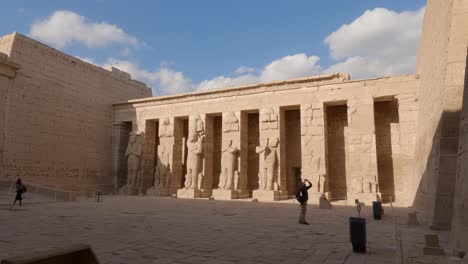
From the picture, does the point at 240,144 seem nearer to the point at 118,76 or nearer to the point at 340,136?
the point at 340,136

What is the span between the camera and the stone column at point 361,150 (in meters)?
14.2

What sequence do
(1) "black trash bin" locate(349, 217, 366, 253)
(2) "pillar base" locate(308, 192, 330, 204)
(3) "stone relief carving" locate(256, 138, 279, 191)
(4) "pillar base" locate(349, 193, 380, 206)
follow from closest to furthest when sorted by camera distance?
1. (1) "black trash bin" locate(349, 217, 366, 253)
2. (4) "pillar base" locate(349, 193, 380, 206)
3. (2) "pillar base" locate(308, 192, 330, 204)
4. (3) "stone relief carving" locate(256, 138, 279, 191)

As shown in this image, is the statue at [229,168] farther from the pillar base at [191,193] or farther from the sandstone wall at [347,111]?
the pillar base at [191,193]

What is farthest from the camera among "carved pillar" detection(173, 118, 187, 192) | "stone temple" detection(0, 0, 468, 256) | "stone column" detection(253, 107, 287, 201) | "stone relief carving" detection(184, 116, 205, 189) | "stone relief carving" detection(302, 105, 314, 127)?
"carved pillar" detection(173, 118, 187, 192)

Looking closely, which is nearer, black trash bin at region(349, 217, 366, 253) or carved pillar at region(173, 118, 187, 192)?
black trash bin at region(349, 217, 366, 253)

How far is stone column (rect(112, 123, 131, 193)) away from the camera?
2020 centimetres

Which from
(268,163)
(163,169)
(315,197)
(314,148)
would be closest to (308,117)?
(314,148)

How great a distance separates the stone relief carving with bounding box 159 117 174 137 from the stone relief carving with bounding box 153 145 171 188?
0.71m

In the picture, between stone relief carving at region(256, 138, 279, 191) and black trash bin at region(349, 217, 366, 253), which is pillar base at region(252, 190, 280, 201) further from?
black trash bin at region(349, 217, 366, 253)

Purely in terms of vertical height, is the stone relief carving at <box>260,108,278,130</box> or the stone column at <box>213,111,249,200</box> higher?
the stone relief carving at <box>260,108,278,130</box>

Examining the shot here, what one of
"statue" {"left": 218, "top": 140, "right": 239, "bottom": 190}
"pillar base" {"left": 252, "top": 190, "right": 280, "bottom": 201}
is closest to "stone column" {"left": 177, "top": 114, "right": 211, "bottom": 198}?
"statue" {"left": 218, "top": 140, "right": 239, "bottom": 190}

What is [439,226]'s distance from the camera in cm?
650

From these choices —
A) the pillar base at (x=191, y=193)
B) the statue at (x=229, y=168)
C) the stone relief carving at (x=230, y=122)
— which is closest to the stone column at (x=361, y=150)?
the statue at (x=229, y=168)

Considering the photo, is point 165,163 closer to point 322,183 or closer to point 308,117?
point 308,117
